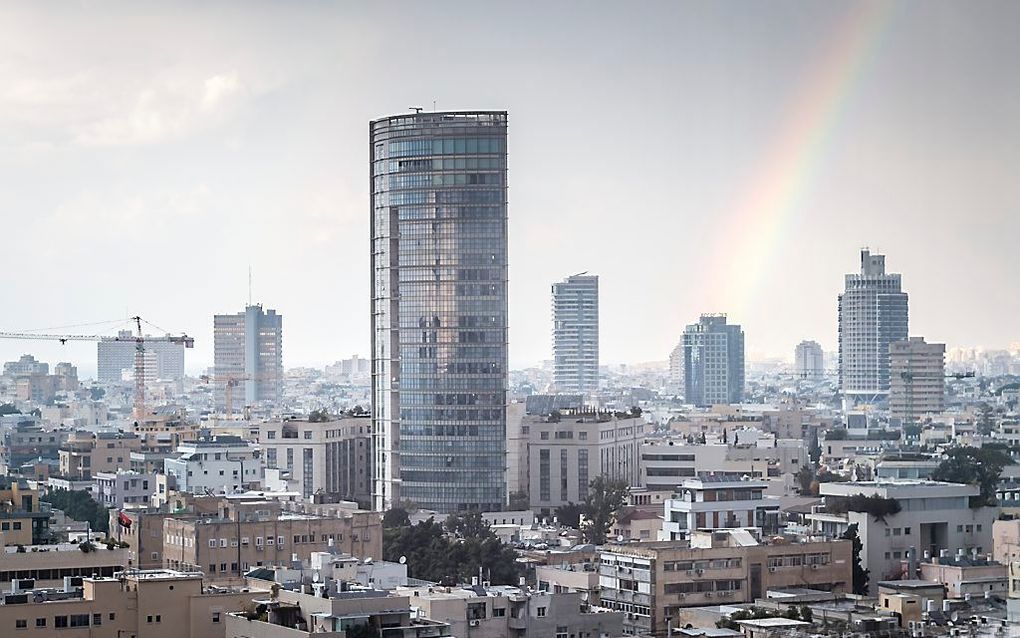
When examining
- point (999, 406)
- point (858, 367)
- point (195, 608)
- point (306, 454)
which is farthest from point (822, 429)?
point (195, 608)

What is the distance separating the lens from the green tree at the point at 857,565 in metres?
49.3

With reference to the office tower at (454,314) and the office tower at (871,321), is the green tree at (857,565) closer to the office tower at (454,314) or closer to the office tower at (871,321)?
the office tower at (454,314)

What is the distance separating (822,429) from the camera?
4919 inches

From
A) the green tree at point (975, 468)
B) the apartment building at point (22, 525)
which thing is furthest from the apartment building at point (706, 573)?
the green tree at point (975, 468)

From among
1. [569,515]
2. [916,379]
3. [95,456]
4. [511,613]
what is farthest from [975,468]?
[916,379]

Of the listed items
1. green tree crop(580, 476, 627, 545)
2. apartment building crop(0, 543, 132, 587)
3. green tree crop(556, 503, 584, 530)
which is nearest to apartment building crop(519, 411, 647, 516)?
green tree crop(556, 503, 584, 530)

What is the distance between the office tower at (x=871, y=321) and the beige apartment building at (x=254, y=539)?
131 m

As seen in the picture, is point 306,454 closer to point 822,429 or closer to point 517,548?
point 517,548

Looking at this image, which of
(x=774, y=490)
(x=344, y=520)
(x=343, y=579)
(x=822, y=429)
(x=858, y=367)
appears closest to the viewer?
(x=343, y=579)

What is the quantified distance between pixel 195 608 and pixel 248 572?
11307 mm

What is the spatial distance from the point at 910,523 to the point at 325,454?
30925 mm

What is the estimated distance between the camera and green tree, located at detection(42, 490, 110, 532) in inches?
2474

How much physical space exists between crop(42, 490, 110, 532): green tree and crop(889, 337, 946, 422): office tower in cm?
8922

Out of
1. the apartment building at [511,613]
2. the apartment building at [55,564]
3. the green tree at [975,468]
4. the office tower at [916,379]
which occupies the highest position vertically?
the office tower at [916,379]
